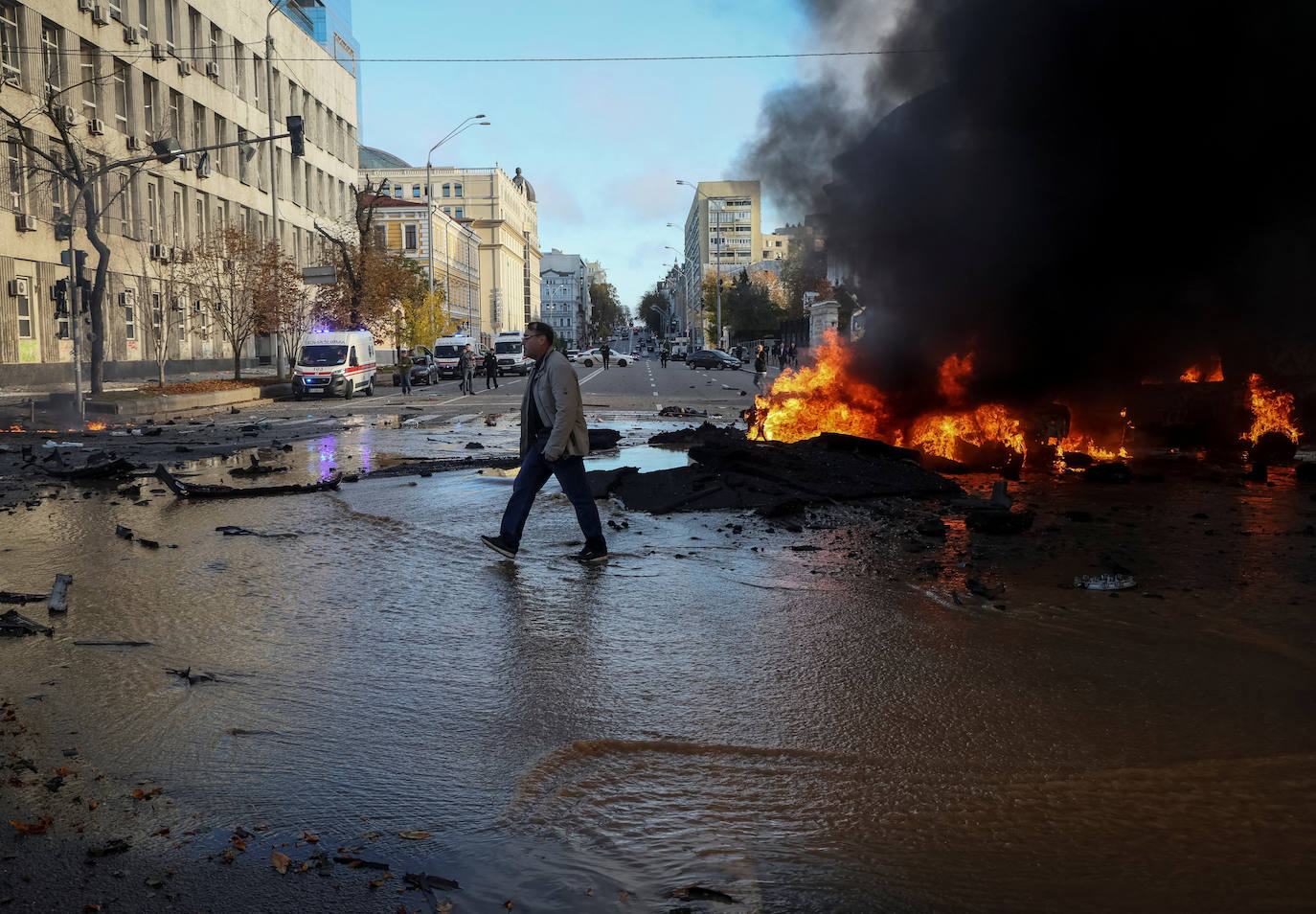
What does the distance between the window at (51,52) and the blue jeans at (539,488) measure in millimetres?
31034

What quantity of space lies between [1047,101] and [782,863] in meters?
14.0

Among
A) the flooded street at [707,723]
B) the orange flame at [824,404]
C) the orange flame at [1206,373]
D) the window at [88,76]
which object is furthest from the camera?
the window at [88,76]

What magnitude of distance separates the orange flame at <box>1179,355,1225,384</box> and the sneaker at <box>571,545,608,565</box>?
12343 millimetres

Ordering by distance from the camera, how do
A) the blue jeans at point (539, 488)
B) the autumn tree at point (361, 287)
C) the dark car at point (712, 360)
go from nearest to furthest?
the blue jeans at point (539, 488) < the autumn tree at point (361, 287) < the dark car at point (712, 360)

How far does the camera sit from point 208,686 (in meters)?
4.99

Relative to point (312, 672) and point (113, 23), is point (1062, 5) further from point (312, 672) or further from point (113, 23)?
point (113, 23)

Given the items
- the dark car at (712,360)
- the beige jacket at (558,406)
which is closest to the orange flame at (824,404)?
the beige jacket at (558,406)

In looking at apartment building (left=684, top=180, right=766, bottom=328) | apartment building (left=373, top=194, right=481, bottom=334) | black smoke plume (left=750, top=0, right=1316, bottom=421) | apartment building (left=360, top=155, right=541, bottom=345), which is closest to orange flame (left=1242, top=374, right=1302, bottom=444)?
black smoke plume (left=750, top=0, right=1316, bottom=421)

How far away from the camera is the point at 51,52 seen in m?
32.6

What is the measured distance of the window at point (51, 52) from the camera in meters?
32.0

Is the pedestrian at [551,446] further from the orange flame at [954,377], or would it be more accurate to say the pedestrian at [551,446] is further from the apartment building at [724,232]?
the apartment building at [724,232]

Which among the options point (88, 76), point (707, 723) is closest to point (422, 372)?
point (88, 76)

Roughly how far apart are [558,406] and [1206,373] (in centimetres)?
1301

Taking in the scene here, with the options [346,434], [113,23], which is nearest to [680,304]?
[113,23]
